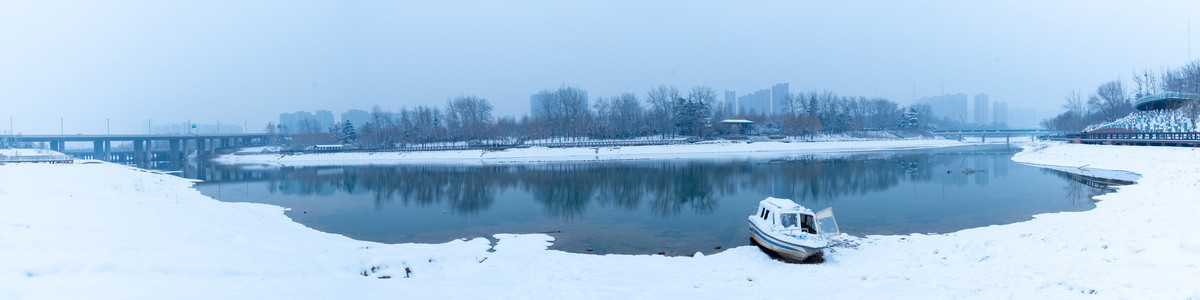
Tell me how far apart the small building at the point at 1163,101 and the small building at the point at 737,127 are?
2185 inches

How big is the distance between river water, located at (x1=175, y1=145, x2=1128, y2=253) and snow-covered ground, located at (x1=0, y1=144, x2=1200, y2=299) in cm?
253

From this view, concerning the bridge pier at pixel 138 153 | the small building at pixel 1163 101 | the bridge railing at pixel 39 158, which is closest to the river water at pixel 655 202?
the bridge railing at pixel 39 158

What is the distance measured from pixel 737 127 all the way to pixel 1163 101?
6052cm

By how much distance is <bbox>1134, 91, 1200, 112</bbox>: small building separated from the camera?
57.7 meters

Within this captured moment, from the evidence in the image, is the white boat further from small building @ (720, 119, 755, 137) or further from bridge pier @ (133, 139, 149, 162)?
bridge pier @ (133, 139, 149, 162)

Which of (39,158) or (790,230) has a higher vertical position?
(39,158)

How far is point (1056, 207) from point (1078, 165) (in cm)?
2777

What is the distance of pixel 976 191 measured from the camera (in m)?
28.2

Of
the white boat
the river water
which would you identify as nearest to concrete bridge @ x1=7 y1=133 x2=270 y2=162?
the river water

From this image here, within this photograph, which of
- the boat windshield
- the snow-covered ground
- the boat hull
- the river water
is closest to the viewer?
the snow-covered ground

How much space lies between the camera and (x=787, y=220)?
15031 mm

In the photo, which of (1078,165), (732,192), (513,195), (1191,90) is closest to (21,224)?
(513,195)

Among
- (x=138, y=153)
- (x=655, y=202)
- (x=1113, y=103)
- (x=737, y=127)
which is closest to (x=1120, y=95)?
(x=1113, y=103)

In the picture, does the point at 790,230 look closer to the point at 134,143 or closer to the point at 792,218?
the point at 792,218
